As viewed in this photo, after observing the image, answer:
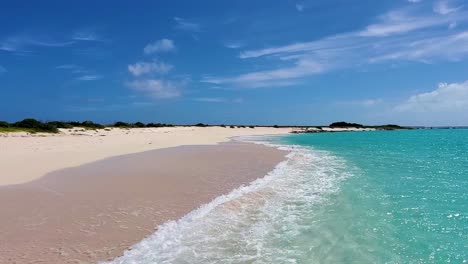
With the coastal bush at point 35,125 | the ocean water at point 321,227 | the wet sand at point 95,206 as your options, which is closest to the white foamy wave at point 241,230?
the ocean water at point 321,227

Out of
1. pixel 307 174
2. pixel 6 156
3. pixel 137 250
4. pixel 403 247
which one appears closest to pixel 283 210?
pixel 403 247

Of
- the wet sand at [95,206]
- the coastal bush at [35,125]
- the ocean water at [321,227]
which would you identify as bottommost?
the ocean water at [321,227]

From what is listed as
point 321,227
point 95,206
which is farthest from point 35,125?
point 321,227

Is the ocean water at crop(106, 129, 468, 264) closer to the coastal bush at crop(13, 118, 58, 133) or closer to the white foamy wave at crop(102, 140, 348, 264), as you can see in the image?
the white foamy wave at crop(102, 140, 348, 264)

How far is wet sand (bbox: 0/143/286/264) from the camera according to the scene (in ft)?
21.6

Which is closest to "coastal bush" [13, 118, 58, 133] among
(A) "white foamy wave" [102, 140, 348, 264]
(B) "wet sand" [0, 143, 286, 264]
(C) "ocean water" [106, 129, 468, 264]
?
(B) "wet sand" [0, 143, 286, 264]

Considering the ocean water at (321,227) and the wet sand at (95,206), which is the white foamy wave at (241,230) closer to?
the ocean water at (321,227)

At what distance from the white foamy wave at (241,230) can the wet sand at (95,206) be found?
45 cm

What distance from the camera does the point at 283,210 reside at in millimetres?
10062

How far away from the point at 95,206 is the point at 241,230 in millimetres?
4089

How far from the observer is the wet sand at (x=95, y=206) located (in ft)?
21.6

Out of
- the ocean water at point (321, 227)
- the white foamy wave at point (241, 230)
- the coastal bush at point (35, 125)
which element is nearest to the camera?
the white foamy wave at point (241, 230)

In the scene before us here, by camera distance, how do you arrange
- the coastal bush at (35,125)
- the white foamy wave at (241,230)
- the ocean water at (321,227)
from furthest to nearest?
1. the coastal bush at (35,125)
2. the ocean water at (321,227)
3. the white foamy wave at (241,230)

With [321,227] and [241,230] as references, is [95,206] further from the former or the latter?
[321,227]
